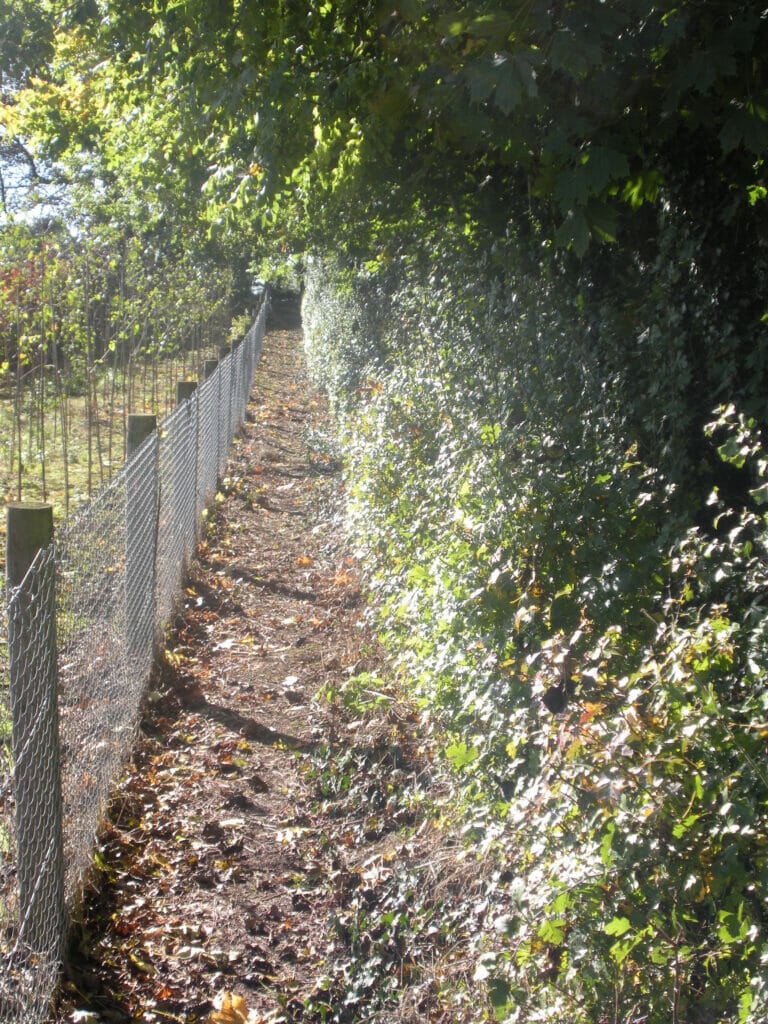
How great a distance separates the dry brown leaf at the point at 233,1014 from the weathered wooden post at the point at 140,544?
6.58 feet

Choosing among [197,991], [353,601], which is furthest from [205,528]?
[197,991]

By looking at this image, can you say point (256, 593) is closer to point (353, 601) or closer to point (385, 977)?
point (353, 601)

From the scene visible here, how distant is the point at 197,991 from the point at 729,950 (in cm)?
208

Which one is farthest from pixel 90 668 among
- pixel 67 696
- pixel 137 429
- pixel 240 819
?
pixel 137 429

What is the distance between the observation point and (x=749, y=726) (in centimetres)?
205

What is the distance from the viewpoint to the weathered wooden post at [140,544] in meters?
4.97

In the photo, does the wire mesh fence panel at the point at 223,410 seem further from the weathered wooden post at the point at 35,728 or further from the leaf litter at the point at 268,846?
the weathered wooden post at the point at 35,728

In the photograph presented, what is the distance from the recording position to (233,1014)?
329cm

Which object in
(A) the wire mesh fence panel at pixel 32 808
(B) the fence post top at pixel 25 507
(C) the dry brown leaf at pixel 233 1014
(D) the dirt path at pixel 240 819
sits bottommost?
(C) the dry brown leaf at pixel 233 1014

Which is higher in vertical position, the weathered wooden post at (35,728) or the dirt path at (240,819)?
the weathered wooden post at (35,728)

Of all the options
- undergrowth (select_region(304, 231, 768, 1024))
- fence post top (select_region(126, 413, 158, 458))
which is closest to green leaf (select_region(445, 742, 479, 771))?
undergrowth (select_region(304, 231, 768, 1024))

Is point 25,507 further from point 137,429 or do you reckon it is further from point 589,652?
point 137,429

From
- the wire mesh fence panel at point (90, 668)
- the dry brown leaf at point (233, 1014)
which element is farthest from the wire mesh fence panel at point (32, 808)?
the dry brown leaf at point (233, 1014)

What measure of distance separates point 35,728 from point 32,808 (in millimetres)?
256
